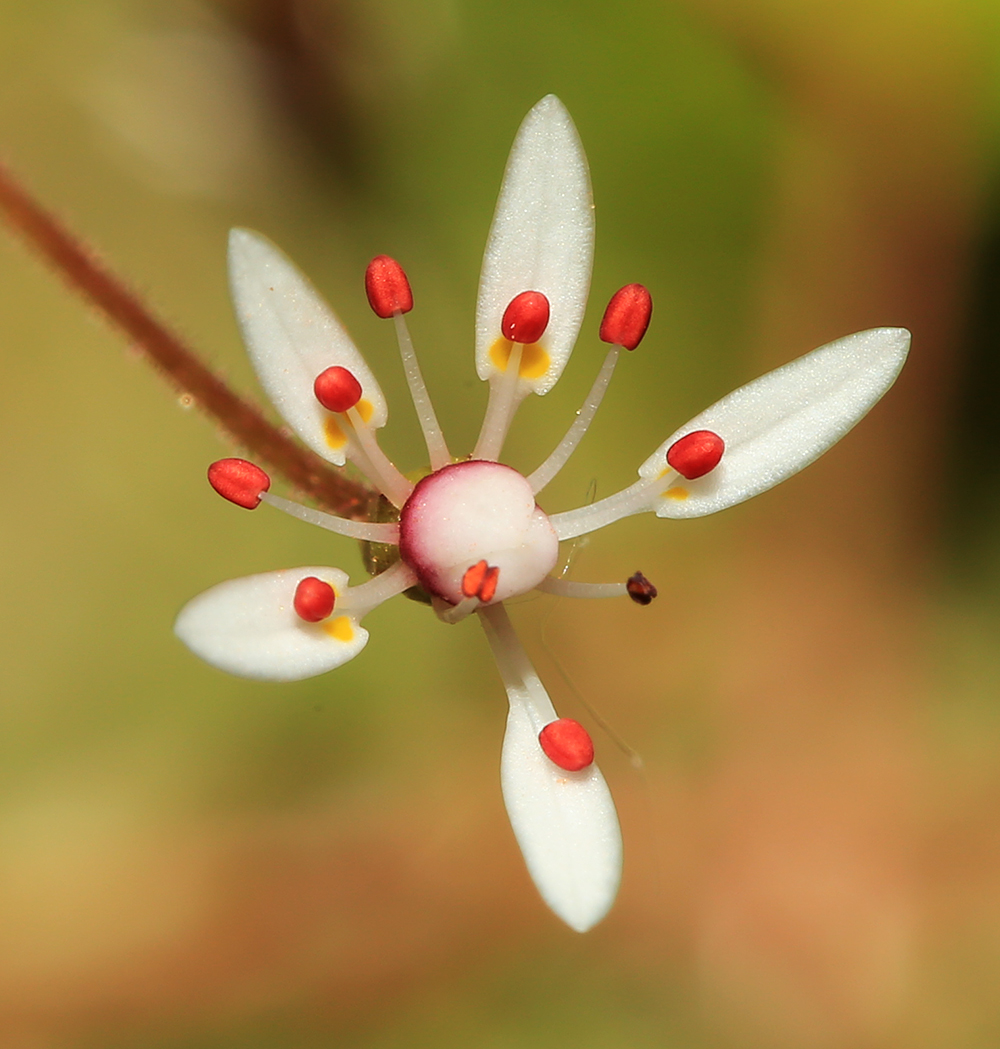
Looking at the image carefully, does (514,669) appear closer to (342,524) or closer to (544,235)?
(342,524)

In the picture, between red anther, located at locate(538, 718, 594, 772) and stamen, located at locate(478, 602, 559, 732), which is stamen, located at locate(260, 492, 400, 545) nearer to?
stamen, located at locate(478, 602, 559, 732)

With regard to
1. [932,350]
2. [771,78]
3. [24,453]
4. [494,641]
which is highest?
[771,78]

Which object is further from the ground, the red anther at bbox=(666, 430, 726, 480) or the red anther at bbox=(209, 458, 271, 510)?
the red anther at bbox=(209, 458, 271, 510)

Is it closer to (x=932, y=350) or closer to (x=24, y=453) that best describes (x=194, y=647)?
(x=24, y=453)

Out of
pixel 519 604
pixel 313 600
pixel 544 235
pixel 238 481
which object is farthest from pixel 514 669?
pixel 519 604

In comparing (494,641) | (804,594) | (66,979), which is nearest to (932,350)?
(804,594)

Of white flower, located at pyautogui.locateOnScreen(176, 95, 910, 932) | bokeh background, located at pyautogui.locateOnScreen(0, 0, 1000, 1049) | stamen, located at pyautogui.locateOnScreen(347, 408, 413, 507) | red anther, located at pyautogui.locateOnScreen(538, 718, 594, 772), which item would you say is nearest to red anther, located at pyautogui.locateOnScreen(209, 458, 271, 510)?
white flower, located at pyautogui.locateOnScreen(176, 95, 910, 932)

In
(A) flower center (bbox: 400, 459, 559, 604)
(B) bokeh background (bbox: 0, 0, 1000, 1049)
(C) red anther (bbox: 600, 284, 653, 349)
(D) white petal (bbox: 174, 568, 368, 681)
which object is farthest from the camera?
(B) bokeh background (bbox: 0, 0, 1000, 1049)

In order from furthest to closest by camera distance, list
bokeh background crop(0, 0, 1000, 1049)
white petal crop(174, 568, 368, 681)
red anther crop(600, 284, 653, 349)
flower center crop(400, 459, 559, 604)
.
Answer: bokeh background crop(0, 0, 1000, 1049), red anther crop(600, 284, 653, 349), flower center crop(400, 459, 559, 604), white petal crop(174, 568, 368, 681)
